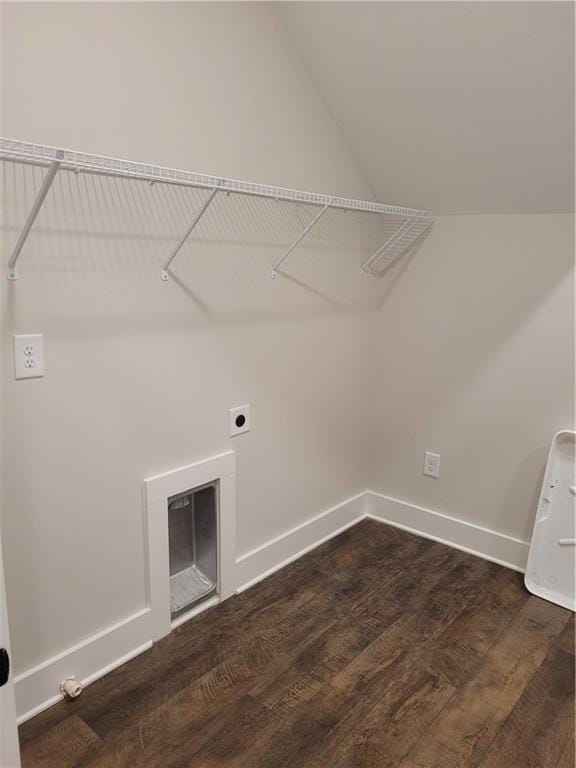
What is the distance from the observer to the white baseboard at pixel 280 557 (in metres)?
1.76

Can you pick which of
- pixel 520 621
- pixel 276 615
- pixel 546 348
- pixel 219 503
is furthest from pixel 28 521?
pixel 546 348

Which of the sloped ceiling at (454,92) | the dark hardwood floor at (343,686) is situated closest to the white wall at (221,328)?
the sloped ceiling at (454,92)

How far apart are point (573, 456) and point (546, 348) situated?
1.45 ft

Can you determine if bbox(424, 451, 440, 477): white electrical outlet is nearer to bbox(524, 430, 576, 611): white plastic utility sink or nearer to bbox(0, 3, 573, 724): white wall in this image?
bbox(0, 3, 573, 724): white wall

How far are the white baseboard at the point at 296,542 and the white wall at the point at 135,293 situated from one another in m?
0.07

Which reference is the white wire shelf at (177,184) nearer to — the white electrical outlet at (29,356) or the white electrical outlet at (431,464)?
the white electrical outlet at (29,356)

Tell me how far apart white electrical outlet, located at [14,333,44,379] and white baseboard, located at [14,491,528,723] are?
87 centimetres

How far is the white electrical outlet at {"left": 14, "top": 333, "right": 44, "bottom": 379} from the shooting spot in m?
1.54

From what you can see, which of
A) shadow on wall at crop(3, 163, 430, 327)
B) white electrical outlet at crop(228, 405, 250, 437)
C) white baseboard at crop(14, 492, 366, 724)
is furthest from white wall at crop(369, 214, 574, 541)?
white electrical outlet at crop(228, 405, 250, 437)

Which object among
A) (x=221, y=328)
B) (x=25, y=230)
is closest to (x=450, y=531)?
(x=221, y=328)

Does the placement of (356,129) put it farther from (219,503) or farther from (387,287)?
(219,503)

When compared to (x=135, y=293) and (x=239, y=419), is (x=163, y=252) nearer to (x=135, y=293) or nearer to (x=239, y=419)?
(x=135, y=293)

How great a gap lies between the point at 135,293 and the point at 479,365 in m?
1.53

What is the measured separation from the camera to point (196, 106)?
1.86 metres
